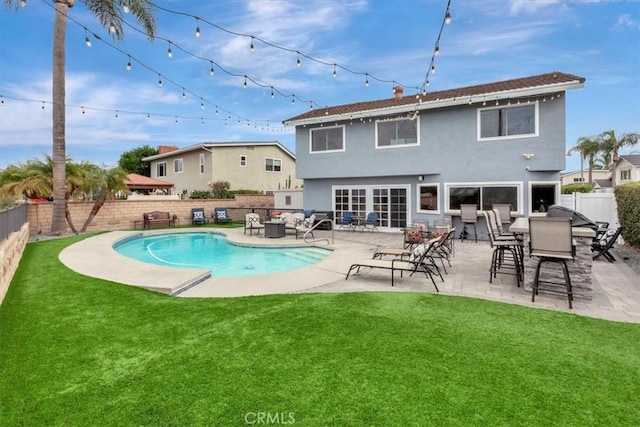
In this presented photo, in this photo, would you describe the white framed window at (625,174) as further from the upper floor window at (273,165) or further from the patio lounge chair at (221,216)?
the patio lounge chair at (221,216)

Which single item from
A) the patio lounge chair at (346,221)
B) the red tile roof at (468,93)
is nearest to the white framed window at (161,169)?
the red tile roof at (468,93)

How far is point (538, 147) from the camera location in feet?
39.7

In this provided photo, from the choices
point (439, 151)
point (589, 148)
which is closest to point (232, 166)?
point (439, 151)

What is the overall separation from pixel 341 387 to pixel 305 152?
1493 cm

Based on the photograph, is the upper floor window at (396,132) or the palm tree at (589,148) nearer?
the upper floor window at (396,132)

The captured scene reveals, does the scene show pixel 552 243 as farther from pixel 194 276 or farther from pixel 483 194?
pixel 483 194

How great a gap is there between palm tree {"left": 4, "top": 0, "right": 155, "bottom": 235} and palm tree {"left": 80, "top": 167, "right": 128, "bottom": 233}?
48.6 inches

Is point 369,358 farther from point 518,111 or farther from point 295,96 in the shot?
point 518,111

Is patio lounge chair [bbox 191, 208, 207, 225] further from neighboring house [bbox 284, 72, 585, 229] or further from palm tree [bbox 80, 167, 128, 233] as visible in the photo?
neighboring house [bbox 284, 72, 585, 229]

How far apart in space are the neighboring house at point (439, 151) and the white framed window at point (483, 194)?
0.11 feet

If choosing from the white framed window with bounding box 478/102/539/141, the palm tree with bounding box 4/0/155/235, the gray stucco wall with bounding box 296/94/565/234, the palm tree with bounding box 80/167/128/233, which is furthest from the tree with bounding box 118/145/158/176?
the white framed window with bounding box 478/102/539/141

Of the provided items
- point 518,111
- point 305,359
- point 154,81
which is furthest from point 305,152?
point 305,359

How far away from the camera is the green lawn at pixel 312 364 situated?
278 centimetres
